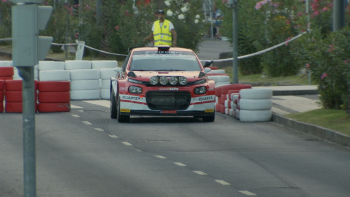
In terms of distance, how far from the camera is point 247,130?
13.8 m

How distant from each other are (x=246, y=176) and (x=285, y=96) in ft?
34.6

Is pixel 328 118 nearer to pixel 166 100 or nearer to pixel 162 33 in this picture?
pixel 166 100

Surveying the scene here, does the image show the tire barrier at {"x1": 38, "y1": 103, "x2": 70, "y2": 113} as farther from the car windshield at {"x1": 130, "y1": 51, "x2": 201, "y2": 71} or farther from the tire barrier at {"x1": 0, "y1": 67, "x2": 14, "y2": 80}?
the tire barrier at {"x1": 0, "y1": 67, "x2": 14, "y2": 80}

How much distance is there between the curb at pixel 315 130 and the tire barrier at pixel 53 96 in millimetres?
4557

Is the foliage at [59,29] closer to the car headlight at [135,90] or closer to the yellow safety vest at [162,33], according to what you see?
the yellow safety vest at [162,33]

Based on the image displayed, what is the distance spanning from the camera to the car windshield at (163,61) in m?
15.2

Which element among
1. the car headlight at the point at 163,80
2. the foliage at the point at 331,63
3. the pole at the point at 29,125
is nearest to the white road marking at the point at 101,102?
the car headlight at the point at 163,80

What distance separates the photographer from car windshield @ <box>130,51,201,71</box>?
15242mm

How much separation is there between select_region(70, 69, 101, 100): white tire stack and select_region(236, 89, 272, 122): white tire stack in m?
6.21

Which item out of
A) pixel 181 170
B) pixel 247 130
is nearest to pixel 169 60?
pixel 247 130

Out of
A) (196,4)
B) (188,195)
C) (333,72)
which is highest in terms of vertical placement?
(196,4)

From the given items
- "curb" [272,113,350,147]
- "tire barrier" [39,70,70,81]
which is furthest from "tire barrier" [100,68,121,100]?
"curb" [272,113,350,147]

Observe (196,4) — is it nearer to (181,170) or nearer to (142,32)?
(142,32)

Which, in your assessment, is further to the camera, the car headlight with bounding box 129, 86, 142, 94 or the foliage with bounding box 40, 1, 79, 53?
the foliage with bounding box 40, 1, 79, 53
